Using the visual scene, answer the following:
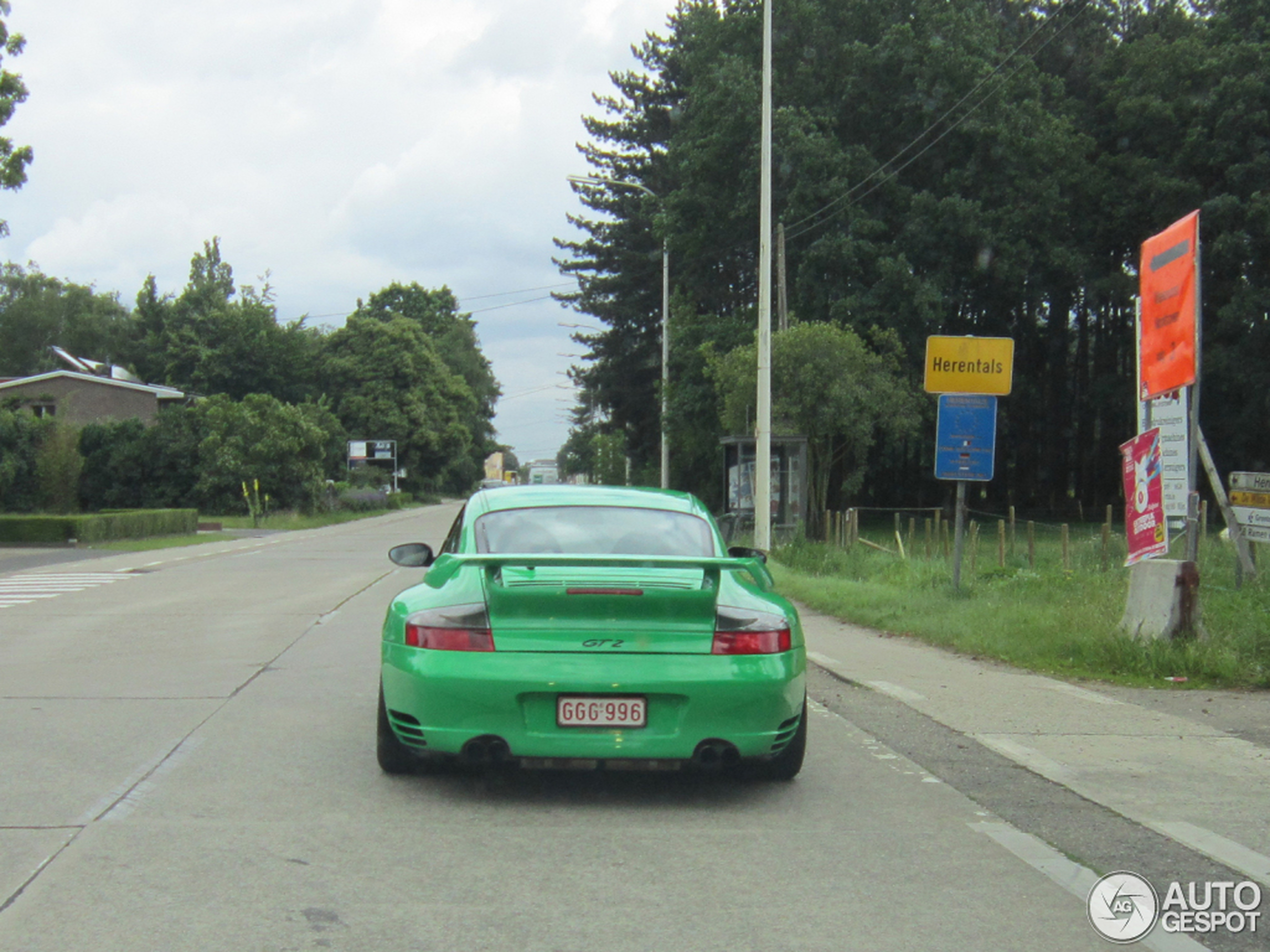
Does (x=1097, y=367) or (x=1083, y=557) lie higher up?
(x=1097, y=367)

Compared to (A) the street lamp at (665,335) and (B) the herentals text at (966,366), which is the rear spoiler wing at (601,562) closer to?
(B) the herentals text at (966,366)

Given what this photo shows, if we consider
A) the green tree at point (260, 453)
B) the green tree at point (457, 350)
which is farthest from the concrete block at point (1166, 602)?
the green tree at point (457, 350)

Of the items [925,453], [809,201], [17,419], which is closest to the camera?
[809,201]

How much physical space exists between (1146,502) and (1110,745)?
511 cm

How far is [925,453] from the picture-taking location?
48.1m

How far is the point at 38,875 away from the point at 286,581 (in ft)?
52.2

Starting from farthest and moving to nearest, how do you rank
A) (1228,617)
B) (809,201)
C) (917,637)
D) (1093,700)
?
(809,201)
(917,637)
(1228,617)
(1093,700)

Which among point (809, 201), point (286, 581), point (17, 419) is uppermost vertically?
point (809, 201)

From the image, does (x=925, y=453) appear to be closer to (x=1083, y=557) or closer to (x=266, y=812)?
(x=1083, y=557)

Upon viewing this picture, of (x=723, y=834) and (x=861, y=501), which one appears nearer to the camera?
(x=723, y=834)

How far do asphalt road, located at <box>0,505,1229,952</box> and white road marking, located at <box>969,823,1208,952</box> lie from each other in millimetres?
26

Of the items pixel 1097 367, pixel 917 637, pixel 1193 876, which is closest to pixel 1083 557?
pixel 917 637

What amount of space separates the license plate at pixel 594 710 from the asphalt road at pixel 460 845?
409 millimetres

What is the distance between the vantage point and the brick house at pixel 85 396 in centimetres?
6222
